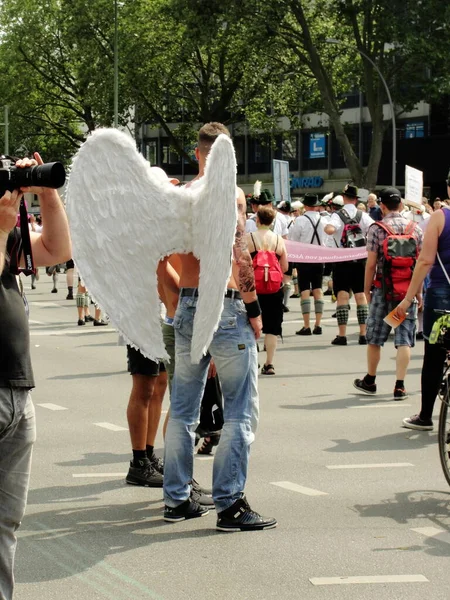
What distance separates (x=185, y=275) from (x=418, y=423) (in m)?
3.41

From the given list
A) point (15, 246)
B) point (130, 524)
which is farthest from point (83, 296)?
point (15, 246)

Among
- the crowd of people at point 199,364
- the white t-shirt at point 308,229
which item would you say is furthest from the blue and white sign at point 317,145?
the crowd of people at point 199,364

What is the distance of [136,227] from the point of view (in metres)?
5.69

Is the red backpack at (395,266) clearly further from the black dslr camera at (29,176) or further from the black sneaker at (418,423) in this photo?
the black dslr camera at (29,176)

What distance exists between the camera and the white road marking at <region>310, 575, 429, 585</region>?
16.5 feet

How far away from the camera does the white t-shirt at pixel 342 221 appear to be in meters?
15.9

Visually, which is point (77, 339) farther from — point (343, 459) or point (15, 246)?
point (15, 246)

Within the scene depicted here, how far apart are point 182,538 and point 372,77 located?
33010 mm

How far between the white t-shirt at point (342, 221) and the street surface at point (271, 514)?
5433 millimetres

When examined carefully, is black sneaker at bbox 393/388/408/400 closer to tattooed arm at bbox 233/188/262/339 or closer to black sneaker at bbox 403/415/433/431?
black sneaker at bbox 403/415/433/431

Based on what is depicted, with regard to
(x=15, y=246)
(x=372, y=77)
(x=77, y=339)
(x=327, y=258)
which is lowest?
(x=77, y=339)

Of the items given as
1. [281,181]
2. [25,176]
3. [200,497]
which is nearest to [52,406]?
[200,497]

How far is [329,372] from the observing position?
492 inches

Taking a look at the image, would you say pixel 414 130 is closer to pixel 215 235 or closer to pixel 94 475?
pixel 94 475
